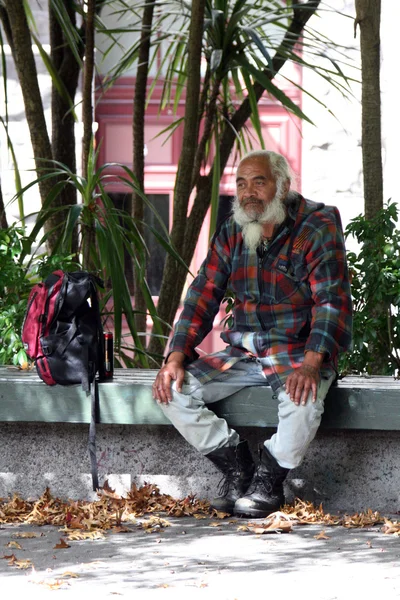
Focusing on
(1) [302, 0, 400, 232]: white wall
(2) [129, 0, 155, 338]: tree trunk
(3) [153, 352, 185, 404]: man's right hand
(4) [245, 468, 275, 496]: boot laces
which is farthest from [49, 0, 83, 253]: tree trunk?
(1) [302, 0, 400, 232]: white wall

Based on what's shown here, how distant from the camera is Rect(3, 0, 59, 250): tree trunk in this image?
15.0ft

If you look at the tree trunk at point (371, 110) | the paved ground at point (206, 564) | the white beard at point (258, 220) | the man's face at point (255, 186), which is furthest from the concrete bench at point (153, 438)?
the tree trunk at point (371, 110)

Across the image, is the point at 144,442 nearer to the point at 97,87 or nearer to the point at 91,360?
the point at 91,360

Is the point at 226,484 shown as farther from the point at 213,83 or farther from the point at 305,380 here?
the point at 213,83

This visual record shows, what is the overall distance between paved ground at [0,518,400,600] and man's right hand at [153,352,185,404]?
0.39 m

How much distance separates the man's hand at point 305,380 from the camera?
3217mm

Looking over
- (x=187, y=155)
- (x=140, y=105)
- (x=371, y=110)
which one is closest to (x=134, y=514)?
(x=187, y=155)

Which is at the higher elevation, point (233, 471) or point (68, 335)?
point (68, 335)

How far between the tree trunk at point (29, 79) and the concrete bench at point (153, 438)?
122 centimetres

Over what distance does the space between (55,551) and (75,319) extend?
0.80 m

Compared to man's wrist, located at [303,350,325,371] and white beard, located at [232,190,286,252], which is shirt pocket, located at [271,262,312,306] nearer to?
white beard, located at [232,190,286,252]

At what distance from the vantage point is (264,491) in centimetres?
338

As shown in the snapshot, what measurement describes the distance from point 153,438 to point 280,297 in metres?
0.66

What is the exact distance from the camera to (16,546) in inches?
121
